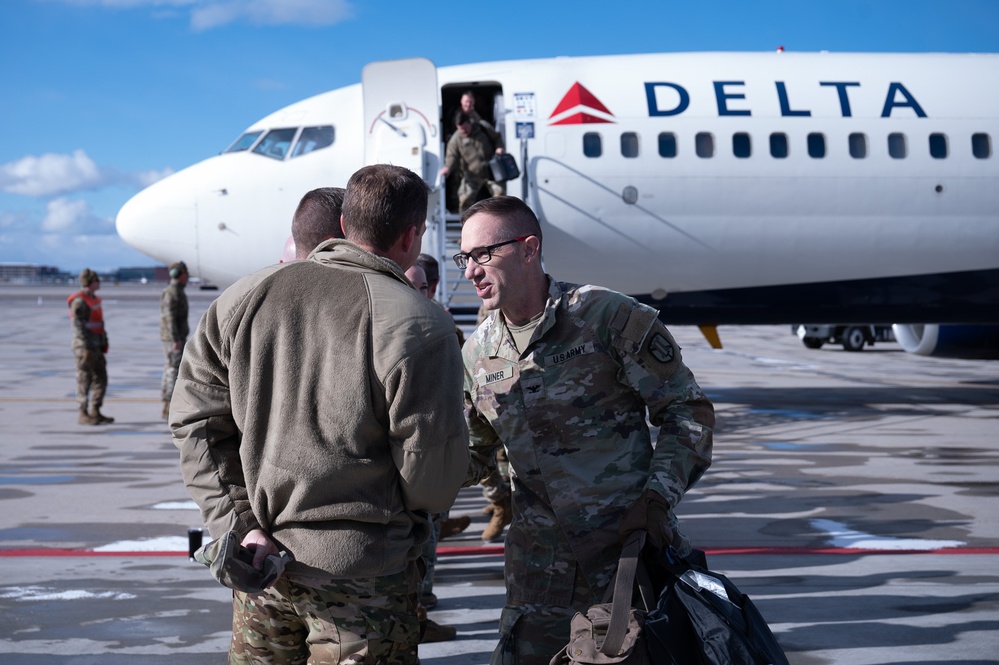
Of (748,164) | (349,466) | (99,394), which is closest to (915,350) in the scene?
(748,164)

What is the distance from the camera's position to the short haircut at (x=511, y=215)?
3268mm

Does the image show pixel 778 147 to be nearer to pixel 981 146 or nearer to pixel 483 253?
pixel 981 146

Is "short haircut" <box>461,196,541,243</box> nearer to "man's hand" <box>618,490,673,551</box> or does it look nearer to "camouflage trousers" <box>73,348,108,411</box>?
"man's hand" <box>618,490,673,551</box>

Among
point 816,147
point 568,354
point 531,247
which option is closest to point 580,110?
point 816,147

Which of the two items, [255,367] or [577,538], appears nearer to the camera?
[255,367]

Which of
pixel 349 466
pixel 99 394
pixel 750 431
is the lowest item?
pixel 750 431

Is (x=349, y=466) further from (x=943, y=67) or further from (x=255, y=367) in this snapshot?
(x=943, y=67)

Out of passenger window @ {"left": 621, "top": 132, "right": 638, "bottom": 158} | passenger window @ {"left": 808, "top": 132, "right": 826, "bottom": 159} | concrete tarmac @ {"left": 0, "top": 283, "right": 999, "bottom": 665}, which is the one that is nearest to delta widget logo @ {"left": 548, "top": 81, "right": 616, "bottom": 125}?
passenger window @ {"left": 621, "top": 132, "right": 638, "bottom": 158}

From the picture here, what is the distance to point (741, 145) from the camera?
515 inches

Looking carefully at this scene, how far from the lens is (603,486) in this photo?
3.19m

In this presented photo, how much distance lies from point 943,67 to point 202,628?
1259cm

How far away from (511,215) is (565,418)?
650 mm

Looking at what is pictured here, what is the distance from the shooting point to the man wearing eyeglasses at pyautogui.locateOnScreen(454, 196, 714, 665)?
3162 mm

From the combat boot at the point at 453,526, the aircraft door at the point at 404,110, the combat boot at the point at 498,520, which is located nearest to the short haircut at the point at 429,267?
the combat boot at the point at 453,526
